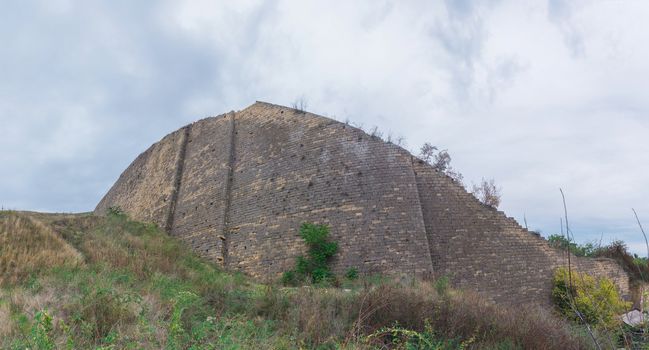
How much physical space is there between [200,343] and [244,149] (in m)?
11.7

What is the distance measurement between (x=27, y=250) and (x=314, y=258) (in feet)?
21.7

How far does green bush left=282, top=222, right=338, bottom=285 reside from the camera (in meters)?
11.6

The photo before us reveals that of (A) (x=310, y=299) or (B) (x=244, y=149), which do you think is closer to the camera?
(A) (x=310, y=299)

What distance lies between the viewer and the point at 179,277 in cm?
862

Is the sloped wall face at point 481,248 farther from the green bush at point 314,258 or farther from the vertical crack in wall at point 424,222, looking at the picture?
the green bush at point 314,258

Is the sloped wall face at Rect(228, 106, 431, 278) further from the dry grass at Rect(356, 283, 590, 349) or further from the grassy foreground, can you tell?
the dry grass at Rect(356, 283, 590, 349)

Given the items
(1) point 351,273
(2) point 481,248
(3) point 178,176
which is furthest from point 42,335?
(3) point 178,176

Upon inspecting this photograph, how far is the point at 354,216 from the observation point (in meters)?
12.1

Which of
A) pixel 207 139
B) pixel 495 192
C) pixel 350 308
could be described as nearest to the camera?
pixel 350 308

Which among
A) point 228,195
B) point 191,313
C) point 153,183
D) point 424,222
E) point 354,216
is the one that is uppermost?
point 153,183

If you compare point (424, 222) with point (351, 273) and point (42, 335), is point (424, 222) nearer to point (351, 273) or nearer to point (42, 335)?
point (351, 273)

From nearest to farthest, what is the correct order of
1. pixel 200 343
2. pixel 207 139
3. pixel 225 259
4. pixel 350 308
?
1. pixel 200 343
2. pixel 350 308
3. pixel 225 259
4. pixel 207 139

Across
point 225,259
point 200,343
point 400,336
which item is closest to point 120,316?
point 200,343

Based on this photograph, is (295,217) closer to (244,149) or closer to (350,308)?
(244,149)
